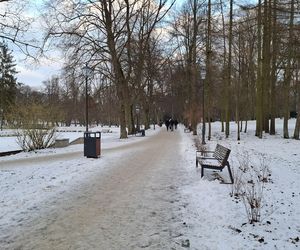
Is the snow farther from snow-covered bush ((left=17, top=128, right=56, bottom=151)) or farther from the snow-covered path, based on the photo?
snow-covered bush ((left=17, top=128, right=56, bottom=151))

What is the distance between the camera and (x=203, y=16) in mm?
35312

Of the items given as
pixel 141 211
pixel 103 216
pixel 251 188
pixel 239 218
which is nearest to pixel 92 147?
pixel 251 188

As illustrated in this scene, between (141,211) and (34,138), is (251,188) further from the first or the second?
(34,138)

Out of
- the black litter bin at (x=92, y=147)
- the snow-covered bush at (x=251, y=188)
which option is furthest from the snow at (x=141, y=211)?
the black litter bin at (x=92, y=147)

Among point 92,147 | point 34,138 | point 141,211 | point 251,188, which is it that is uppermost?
point 34,138

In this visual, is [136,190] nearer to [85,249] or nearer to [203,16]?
[85,249]

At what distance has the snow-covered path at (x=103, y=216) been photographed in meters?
5.98

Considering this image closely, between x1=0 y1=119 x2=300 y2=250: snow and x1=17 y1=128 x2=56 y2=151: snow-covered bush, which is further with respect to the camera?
x1=17 y1=128 x2=56 y2=151: snow-covered bush

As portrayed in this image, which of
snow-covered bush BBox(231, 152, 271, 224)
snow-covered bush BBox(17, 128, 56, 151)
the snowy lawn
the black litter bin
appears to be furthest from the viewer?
snow-covered bush BBox(17, 128, 56, 151)

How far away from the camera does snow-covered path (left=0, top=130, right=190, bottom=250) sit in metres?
5.98

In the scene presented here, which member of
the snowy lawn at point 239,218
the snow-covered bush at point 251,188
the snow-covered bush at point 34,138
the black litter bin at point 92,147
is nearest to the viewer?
the snowy lawn at point 239,218

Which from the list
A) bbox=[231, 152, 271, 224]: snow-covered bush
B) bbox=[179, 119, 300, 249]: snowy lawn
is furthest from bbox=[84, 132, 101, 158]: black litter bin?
bbox=[179, 119, 300, 249]: snowy lawn

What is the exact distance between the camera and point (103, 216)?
7.40 meters

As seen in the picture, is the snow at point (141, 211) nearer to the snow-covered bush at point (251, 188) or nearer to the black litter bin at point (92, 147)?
the snow-covered bush at point (251, 188)
